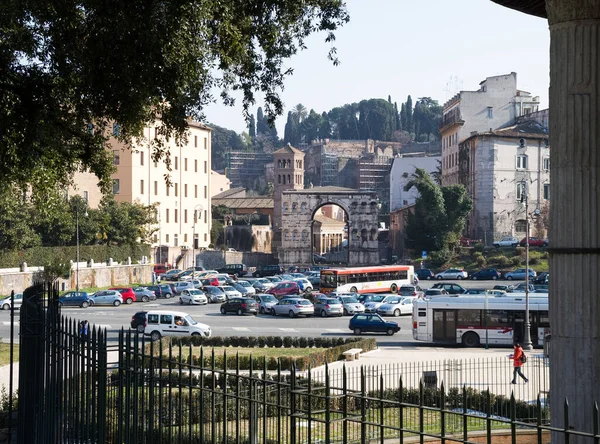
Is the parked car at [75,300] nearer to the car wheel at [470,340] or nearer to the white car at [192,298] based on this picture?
the white car at [192,298]

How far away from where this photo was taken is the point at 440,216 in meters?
80.9

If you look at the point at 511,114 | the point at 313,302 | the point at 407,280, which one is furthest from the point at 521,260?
the point at 313,302

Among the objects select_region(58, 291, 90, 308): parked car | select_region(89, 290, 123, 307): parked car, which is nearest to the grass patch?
select_region(58, 291, 90, 308): parked car

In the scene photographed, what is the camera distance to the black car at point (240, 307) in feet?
164

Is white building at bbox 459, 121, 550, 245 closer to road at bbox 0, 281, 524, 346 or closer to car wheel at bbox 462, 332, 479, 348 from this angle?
road at bbox 0, 281, 524, 346

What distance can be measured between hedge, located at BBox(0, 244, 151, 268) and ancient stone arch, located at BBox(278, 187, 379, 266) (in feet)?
93.1

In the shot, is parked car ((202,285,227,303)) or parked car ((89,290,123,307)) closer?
parked car ((89,290,123,307))

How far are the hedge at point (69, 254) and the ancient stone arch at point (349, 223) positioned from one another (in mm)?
28372

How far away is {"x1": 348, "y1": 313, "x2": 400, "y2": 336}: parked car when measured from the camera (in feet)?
130

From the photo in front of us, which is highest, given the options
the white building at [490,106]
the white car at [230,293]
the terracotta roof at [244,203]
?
the white building at [490,106]

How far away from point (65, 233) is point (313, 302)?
25724 millimetres

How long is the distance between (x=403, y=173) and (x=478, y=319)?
295 ft

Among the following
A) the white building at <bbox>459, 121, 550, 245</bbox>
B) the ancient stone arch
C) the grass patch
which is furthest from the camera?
the ancient stone arch

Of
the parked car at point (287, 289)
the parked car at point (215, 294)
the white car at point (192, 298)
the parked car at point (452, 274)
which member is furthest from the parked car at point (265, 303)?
the parked car at point (452, 274)
